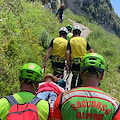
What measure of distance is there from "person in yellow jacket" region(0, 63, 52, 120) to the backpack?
0.05 meters

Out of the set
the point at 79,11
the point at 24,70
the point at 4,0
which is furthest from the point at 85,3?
the point at 24,70

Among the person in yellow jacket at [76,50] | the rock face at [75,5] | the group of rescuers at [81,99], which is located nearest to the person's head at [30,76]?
the group of rescuers at [81,99]

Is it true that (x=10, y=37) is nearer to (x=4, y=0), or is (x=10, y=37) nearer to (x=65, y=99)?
(x=4, y=0)

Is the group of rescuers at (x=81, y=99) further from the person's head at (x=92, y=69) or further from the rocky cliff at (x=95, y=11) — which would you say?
the rocky cliff at (x=95, y=11)

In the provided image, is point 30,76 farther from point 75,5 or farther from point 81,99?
point 75,5

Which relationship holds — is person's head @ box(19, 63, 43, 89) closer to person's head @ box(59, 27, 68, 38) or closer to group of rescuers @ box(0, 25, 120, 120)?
group of rescuers @ box(0, 25, 120, 120)

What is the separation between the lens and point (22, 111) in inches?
71.7

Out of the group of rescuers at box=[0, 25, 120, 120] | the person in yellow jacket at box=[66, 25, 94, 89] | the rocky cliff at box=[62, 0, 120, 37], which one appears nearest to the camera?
the group of rescuers at box=[0, 25, 120, 120]

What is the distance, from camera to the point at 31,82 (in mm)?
2205

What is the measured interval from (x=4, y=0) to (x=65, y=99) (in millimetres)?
7548

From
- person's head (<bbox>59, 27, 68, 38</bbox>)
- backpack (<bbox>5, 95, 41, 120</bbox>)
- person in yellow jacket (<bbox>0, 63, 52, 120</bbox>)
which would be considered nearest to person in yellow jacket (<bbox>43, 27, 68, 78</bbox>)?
person's head (<bbox>59, 27, 68, 38</bbox>)

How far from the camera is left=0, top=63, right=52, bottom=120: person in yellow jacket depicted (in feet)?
6.13

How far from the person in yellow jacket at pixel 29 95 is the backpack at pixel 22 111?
5 cm

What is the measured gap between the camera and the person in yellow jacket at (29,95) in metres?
1.87
